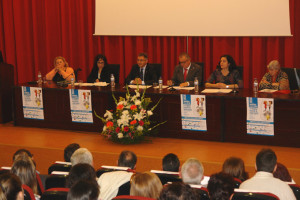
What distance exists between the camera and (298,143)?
18.2 ft

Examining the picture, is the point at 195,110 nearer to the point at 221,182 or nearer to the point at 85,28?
the point at 221,182

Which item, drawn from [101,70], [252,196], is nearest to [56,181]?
[252,196]

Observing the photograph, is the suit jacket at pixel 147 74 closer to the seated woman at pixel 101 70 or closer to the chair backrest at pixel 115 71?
the chair backrest at pixel 115 71

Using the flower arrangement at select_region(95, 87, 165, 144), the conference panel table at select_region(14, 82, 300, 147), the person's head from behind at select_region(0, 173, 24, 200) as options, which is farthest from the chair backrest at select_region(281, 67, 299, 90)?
the person's head from behind at select_region(0, 173, 24, 200)

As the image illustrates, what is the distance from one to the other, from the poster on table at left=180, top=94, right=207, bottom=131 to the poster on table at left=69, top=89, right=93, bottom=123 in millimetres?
1279

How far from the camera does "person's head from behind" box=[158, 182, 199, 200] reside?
2.53 metres

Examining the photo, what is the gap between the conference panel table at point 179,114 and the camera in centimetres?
554

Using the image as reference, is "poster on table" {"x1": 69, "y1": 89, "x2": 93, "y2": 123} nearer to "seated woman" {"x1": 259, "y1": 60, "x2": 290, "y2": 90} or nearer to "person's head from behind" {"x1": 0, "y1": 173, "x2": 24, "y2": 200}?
"seated woman" {"x1": 259, "y1": 60, "x2": 290, "y2": 90}

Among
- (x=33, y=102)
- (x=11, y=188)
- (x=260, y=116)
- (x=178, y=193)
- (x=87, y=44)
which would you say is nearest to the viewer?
(x=178, y=193)

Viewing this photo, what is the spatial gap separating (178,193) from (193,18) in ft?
18.7

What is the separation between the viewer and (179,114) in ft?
19.8

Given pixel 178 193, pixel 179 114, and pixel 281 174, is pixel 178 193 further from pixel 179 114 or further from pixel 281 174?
pixel 179 114

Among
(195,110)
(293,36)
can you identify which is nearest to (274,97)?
(195,110)

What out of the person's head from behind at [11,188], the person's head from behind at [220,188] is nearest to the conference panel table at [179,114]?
the person's head from behind at [220,188]
